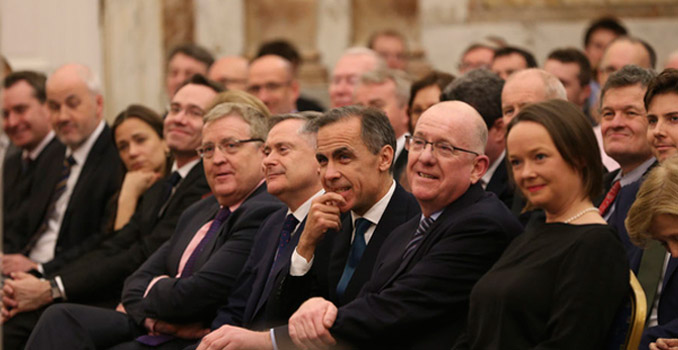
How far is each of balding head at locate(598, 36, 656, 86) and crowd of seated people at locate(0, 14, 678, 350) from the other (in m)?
0.02

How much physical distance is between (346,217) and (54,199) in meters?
3.46

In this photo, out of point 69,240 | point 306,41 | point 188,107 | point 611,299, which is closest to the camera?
point 611,299

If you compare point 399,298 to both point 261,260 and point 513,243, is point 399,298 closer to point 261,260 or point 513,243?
point 513,243

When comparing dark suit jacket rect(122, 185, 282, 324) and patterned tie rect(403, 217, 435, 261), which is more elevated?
patterned tie rect(403, 217, 435, 261)

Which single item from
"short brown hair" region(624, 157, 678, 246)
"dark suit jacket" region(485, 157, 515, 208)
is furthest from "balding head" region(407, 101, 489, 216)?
"dark suit jacket" region(485, 157, 515, 208)

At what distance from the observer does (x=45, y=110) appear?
8.12m

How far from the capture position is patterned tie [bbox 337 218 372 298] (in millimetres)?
4402

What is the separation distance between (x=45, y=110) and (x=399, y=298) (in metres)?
4.98

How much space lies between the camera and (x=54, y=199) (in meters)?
7.36

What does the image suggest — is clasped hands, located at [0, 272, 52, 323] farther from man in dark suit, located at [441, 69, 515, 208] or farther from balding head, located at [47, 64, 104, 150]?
man in dark suit, located at [441, 69, 515, 208]

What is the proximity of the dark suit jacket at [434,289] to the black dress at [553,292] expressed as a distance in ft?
0.71

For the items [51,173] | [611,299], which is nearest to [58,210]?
[51,173]

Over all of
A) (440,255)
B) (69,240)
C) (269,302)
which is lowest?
(69,240)

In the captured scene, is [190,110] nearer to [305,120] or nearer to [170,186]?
[170,186]
